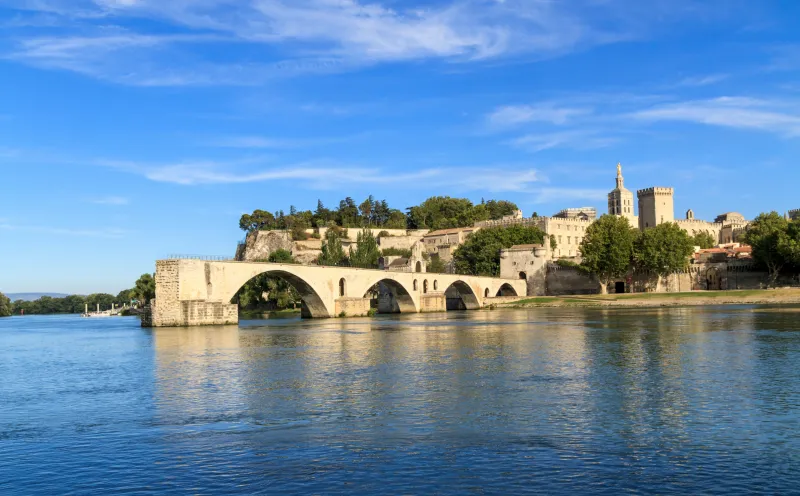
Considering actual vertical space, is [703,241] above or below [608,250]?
above

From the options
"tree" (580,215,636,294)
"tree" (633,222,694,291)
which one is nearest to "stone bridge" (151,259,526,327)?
"tree" (580,215,636,294)

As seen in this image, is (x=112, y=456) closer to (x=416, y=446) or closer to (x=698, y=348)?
(x=416, y=446)

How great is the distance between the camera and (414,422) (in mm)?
14594

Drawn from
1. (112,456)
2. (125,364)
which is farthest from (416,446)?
(125,364)

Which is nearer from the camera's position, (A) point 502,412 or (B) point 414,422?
(B) point 414,422

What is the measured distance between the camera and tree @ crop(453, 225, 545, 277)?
102 metres

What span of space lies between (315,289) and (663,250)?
44.0 meters

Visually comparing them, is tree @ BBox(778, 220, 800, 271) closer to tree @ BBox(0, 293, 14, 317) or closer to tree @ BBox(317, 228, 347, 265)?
tree @ BBox(317, 228, 347, 265)

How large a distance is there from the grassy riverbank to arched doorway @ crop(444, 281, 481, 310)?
5.94 meters

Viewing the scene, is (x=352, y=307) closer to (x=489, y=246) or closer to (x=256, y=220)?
(x=489, y=246)

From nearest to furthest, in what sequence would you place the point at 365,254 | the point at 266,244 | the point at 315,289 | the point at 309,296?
the point at 315,289
the point at 309,296
the point at 365,254
the point at 266,244

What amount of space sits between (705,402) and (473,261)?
89.1m

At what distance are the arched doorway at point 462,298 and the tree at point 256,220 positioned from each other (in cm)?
4203

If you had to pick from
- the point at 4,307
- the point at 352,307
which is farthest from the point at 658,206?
the point at 4,307
